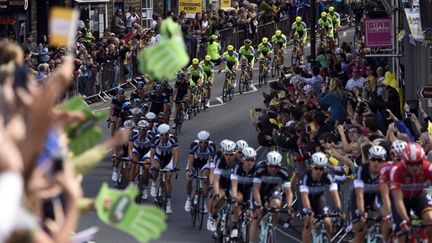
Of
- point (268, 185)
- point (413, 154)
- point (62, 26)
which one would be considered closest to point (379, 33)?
point (268, 185)

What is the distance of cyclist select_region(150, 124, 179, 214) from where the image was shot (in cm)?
2150

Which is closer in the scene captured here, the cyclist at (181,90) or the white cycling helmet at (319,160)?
the white cycling helmet at (319,160)

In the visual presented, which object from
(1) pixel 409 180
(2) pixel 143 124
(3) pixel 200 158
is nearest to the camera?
(1) pixel 409 180

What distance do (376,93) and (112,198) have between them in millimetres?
18573

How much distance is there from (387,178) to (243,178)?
11.5 ft

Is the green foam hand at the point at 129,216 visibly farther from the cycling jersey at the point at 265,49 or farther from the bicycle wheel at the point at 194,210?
the cycling jersey at the point at 265,49

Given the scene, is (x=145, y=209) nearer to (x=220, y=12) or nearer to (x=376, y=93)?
(x=376, y=93)

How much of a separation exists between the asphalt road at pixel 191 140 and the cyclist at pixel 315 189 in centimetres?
288

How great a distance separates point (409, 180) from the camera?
567 inches

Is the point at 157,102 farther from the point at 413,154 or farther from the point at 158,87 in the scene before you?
the point at 413,154

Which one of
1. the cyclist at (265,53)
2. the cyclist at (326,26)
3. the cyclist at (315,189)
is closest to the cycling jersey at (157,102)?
the cyclist at (265,53)

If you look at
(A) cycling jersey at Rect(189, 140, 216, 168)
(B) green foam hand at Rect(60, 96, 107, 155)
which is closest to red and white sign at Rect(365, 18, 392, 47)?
(A) cycling jersey at Rect(189, 140, 216, 168)

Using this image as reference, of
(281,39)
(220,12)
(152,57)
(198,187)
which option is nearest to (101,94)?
(281,39)

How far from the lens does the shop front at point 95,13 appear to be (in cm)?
4494
